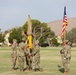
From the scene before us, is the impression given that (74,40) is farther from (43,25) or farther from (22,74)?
(22,74)

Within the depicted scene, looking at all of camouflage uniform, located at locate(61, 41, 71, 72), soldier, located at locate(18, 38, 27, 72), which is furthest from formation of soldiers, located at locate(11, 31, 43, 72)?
camouflage uniform, located at locate(61, 41, 71, 72)

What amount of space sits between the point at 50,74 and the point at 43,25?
9090cm

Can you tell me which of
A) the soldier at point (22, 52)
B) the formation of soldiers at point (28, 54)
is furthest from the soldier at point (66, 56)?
the soldier at point (22, 52)

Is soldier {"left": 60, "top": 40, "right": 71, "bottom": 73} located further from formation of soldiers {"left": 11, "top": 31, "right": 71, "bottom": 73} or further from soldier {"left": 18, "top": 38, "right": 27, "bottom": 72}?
soldier {"left": 18, "top": 38, "right": 27, "bottom": 72}

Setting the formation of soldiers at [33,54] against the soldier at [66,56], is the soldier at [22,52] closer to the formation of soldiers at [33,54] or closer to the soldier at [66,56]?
the formation of soldiers at [33,54]

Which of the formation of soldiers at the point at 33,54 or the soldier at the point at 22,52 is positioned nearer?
the formation of soldiers at the point at 33,54

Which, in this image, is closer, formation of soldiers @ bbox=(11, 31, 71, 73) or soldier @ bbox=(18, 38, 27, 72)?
formation of soldiers @ bbox=(11, 31, 71, 73)

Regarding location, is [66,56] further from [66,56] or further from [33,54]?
[33,54]

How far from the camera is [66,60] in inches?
673

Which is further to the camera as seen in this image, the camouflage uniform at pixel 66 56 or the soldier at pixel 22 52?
the soldier at pixel 22 52

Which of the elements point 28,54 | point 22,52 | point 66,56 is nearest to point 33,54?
point 28,54

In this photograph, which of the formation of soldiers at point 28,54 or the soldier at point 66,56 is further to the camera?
the formation of soldiers at point 28,54

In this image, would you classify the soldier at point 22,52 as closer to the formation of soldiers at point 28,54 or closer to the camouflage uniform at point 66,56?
the formation of soldiers at point 28,54

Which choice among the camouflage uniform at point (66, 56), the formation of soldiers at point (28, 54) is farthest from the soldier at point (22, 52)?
the camouflage uniform at point (66, 56)
